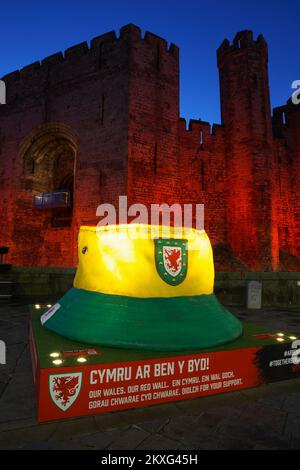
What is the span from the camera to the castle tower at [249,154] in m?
12.4

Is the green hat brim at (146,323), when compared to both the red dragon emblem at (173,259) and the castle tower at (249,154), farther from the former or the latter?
the castle tower at (249,154)

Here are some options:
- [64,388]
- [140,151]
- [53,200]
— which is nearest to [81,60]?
[140,151]

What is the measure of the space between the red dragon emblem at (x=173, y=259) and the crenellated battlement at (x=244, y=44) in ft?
48.0

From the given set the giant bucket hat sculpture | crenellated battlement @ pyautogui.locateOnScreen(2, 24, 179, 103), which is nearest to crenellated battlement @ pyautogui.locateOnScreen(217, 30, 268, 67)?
crenellated battlement @ pyautogui.locateOnScreen(2, 24, 179, 103)

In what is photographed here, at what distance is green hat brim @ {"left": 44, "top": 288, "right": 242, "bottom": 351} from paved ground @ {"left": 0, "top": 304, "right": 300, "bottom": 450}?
422 mm

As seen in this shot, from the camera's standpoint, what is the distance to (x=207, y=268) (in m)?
2.75

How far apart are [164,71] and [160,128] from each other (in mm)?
2636

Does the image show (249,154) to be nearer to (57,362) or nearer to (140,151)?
(140,151)

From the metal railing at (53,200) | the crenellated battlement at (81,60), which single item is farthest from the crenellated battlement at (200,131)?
the metal railing at (53,200)

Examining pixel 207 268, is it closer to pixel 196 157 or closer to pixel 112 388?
pixel 112 388

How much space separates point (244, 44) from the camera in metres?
13.3

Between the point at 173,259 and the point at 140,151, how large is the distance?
9565 millimetres

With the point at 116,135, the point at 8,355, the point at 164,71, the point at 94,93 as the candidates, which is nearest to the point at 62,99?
the point at 94,93
